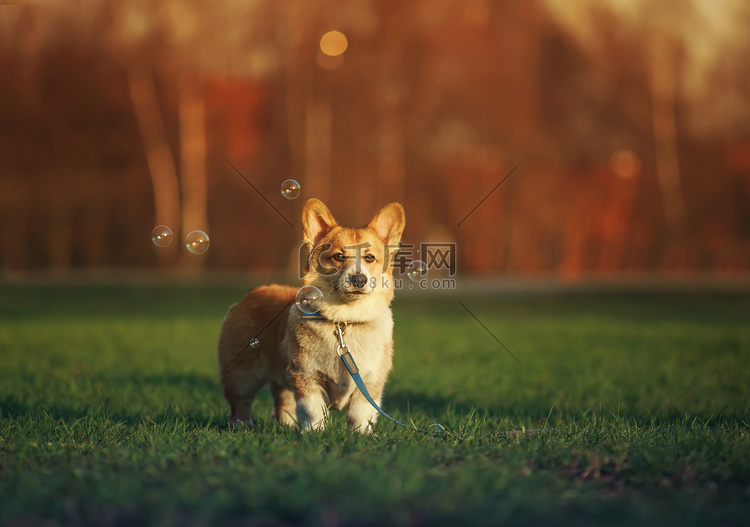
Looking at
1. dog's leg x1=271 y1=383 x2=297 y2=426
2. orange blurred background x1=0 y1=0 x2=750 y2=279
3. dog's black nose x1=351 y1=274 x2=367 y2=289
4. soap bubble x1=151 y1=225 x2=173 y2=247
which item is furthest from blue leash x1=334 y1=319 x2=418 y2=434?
orange blurred background x1=0 y1=0 x2=750 y2=279

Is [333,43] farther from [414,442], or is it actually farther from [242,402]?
[414,442]

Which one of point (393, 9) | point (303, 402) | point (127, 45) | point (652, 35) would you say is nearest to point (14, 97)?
point (127, 45)

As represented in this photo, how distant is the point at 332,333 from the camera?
468 cm

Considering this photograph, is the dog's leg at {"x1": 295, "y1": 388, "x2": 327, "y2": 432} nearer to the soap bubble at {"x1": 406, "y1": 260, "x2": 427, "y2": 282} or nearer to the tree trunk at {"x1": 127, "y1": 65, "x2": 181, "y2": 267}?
the soap bubble at {"x1": 406, "y1": 260, "x2": 427, "y2": 282}

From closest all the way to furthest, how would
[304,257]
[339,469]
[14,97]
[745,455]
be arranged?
1. [339,469]
2. [745,455]
3. [304,257]
4. [14,97]

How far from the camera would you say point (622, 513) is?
295 centimetres

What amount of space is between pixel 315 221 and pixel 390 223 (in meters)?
0.55

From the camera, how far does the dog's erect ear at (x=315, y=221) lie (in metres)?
4.92

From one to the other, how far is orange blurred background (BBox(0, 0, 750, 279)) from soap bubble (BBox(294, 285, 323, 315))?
13.8 metres

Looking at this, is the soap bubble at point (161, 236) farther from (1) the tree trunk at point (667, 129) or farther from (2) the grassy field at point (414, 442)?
(1) the tree trunk at point (667, 129)

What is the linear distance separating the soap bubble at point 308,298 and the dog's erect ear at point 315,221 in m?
0.42

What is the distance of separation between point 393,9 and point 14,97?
11.5 m

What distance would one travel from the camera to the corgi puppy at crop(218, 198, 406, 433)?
4.59 metres

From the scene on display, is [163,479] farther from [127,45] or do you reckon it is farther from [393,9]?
[127,45]
